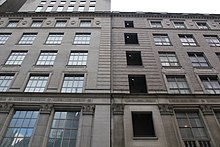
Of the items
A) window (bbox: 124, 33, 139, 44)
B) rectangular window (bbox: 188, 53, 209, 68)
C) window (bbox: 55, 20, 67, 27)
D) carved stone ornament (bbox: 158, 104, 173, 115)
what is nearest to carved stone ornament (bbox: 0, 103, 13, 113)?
carved stone ornament (bbox: 158, 104, 173, 115)

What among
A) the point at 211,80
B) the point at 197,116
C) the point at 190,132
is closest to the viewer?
the point at 190,132

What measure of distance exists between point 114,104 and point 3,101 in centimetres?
930

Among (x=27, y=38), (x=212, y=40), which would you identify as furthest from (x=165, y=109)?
(x=27, y=38)

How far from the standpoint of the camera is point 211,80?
21312mm

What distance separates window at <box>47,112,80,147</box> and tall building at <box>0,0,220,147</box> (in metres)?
0.07

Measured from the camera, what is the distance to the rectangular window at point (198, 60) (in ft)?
75.7

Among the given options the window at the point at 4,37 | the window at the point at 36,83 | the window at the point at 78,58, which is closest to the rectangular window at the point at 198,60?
the window at the point at 78,58

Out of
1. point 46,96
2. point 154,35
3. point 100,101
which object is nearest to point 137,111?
point 100,101

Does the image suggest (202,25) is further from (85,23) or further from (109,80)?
(109,80)

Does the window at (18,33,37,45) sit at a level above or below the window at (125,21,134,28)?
below

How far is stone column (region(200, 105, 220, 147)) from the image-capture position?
15.4m

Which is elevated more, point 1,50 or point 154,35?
point 154,35

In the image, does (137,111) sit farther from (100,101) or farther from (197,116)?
(197,116)

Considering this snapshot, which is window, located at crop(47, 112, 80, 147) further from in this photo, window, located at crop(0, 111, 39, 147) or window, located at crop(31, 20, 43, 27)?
window, located at crop(31, 20, 43, 27)
